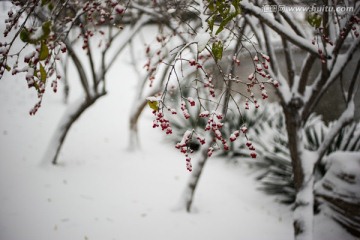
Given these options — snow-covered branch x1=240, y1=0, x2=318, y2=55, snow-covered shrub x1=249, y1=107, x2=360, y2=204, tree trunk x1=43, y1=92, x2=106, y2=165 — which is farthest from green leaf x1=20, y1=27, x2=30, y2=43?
snow-covered shrub x1=249, y1=107, x2=360, y2=204

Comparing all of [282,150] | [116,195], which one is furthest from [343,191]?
[116,195]

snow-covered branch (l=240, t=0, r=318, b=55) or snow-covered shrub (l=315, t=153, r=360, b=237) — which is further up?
snow-covered branch (l=240, t=0, r=318, b=55)

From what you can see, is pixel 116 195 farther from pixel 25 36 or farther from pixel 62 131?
pixel 25 36

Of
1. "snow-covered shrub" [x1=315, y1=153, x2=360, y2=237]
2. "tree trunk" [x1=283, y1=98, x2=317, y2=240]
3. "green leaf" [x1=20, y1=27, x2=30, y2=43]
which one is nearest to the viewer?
"green leaf" [x1=20, y1=27, x2=30, y2=43]

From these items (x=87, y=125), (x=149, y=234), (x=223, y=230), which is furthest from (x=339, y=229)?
(x=87, y=125)

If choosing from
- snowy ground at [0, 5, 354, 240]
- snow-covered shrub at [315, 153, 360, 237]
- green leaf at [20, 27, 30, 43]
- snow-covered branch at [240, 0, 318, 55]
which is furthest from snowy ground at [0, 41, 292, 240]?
green leaf at [20, 27, 30, 43]

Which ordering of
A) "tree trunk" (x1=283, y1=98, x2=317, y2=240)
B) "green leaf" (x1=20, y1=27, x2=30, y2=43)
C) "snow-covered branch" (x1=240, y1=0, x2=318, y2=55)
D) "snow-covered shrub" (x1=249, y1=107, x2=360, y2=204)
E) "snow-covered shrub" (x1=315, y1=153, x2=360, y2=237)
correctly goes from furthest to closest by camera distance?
"snow-covered shrub" (x1=249, y1=107, x2=360, y2=204) < "snow-covered shrub" (x1=315, y1=153, x2=360, y2=237) < "tree trunk" (x1=283, y1=98, x2=317, y2=240) < "snow-covered branch" (x1=240, y1=0, x2=318, y2=55) < "green leaf" (x1=20, y1=27, x2=30, y2=43)

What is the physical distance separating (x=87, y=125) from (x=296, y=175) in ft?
17.6

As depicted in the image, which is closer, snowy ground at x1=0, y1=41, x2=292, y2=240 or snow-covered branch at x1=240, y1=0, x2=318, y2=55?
snow-covered branch at x1=240, y1=0, x2=318, y2=55

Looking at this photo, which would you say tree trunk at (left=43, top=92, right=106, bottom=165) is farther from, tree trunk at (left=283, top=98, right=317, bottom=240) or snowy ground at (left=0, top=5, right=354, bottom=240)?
tree trunk at (left=283, top=98, right=317, bottom=240)

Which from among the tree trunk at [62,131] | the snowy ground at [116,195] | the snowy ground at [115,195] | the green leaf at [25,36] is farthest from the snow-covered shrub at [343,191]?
the tree trunk at [62,131]

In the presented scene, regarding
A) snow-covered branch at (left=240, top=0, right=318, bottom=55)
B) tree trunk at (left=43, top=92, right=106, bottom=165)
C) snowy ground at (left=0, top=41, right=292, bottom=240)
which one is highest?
snow-covered branch at (left=240, top=0, right=318, bottom=55)

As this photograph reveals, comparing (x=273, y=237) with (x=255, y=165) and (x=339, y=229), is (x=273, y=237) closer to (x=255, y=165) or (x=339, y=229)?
(x=339, y=229)

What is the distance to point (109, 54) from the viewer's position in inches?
589
